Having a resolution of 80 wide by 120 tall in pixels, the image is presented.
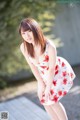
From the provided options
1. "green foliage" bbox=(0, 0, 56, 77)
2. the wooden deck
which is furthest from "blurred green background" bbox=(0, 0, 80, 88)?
the wooden deck

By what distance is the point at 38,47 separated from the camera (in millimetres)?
3363

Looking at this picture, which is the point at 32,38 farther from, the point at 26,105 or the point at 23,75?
the point at 23,75

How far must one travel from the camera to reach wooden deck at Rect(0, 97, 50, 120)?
17.3 feet

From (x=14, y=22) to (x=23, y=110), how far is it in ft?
11.8

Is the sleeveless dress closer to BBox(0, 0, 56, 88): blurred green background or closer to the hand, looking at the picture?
the hand

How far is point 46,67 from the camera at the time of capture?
3.46 m

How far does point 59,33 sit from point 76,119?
6.27m

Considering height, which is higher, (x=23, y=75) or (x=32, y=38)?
(x=32, y=38)

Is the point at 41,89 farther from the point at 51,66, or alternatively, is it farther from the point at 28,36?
the point at 28,36

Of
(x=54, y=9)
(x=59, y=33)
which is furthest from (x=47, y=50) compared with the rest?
(x=59, y=33)

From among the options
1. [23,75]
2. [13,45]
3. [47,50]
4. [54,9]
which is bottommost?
[23,75]

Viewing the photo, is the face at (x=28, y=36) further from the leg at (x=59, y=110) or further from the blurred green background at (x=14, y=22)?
the blurred green background at (x=14, y=22)

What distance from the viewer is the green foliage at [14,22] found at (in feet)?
27.8

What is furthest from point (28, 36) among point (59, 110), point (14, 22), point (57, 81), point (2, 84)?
point (2, 84)
